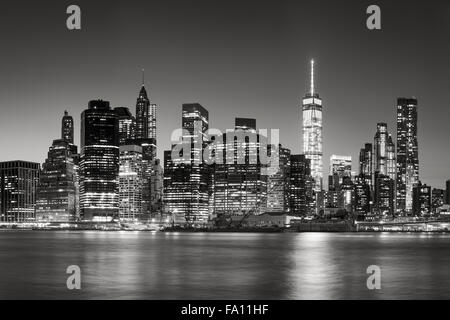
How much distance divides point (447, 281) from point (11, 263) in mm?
47820

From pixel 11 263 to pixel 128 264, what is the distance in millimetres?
14035

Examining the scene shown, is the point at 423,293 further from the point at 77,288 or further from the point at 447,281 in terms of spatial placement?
the point at 77,288

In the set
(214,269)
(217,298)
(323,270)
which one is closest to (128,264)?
(214,269)

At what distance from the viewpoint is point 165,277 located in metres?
57.4

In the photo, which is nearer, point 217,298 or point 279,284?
point 217,298

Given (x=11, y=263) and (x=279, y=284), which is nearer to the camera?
(x=279, y=284)
